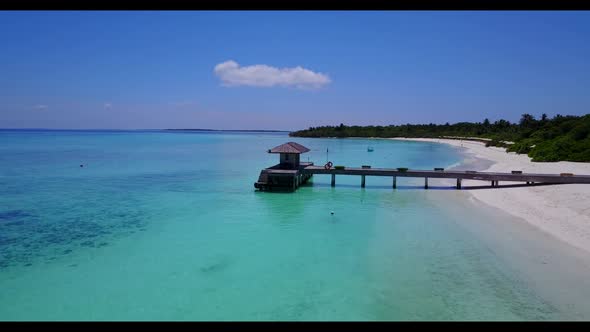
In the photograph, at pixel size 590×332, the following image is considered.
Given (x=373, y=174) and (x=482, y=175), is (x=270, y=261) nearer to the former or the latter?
(x=373, y=174)

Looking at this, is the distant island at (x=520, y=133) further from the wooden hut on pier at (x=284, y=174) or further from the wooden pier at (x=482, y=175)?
the wooden hut on pier at (x=284, y=174)

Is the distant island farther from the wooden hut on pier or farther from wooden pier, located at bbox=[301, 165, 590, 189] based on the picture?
the wooden hut on pier

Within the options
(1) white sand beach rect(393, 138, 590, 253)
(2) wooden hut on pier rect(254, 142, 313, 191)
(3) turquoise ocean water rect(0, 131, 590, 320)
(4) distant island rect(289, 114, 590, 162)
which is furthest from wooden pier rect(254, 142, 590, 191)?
(4) distant island rect(289, 114, 590, 162)

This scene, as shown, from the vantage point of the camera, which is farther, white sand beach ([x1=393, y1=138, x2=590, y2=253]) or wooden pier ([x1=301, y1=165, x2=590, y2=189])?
wooden pier ([x1=301, y1=165, x2=590, y2=189])

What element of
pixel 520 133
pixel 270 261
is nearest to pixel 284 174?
pixel 270 261

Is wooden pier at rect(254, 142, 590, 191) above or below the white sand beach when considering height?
above

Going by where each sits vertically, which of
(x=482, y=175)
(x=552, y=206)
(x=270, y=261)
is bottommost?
(x=270, y=261)

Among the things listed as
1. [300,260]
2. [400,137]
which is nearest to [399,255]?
[300,260]
